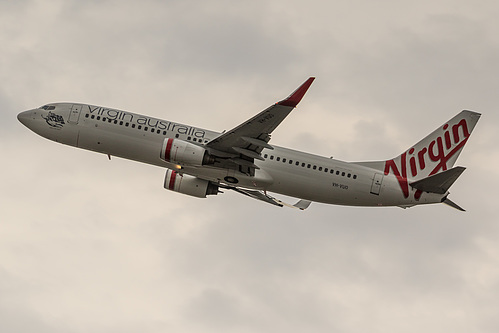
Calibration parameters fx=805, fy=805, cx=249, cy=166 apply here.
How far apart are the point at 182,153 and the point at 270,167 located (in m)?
6.61

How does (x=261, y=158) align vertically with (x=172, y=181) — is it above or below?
above

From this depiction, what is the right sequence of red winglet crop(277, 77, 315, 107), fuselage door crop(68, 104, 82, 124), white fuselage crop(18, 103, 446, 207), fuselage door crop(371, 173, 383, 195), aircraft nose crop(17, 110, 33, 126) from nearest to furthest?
red winglet crop(277, 77, 315, 107) → white fuselage crop(18, 103, 446, 207) → fuselage door crop(371, 173, 383, 195) → fuselage door crop(68, 104, 82, 124) → aircraft nose crop(17, 110, 33, 126)

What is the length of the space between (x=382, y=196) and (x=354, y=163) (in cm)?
331

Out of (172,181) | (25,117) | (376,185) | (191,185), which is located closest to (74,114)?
(25,117)

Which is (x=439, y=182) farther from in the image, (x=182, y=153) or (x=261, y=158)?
(x=182, y=153)

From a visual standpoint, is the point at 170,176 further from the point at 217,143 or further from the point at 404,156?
the point at 404,156

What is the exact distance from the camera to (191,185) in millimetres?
61125

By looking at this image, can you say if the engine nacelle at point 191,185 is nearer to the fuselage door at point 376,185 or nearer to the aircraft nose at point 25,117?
the aircraft nose at point 25,117

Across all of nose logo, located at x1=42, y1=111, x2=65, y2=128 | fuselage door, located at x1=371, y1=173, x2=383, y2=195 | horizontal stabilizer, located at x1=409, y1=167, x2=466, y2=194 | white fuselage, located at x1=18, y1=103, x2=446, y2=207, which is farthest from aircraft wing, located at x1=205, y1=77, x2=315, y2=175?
nose logo, located at x1=42, y1=111, x2=65, y2=128

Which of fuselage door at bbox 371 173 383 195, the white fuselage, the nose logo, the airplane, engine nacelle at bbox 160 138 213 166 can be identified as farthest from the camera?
the nose logo

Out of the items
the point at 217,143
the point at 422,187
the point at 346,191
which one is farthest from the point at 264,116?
the point at 422,187

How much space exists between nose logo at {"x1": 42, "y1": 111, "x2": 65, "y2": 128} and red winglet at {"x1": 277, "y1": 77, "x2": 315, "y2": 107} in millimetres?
18161

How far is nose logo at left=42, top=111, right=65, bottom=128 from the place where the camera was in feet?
195

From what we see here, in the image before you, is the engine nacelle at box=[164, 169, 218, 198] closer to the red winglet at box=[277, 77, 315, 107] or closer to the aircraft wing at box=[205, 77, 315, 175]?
the aircraft wing at box=[205, 77, 315, 175]
